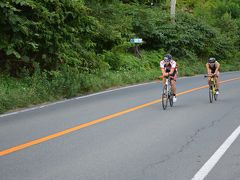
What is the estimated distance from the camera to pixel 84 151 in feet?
28.0

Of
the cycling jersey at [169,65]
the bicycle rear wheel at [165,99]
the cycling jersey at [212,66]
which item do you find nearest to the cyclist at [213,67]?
the cycling jersey at [212,66]

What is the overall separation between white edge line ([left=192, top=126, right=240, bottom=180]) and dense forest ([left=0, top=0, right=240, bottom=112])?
6.65m

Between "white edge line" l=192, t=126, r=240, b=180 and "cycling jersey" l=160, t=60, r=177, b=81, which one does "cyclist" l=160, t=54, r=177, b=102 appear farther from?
"white edge line" l=192, t=126, r=240, b=180

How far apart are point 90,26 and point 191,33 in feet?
65.0

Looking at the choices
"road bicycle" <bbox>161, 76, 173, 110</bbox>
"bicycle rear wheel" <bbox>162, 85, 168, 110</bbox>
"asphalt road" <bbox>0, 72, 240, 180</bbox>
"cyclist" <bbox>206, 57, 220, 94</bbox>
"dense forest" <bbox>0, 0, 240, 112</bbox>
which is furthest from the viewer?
"cyclist" <bbox>206, 57, 220, 94</bbox>

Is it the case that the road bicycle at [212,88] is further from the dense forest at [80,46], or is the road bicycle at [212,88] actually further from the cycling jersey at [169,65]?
the dense forest at [80,46]

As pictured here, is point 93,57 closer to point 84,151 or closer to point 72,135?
point 72,135

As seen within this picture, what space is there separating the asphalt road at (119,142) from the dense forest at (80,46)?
2.17m

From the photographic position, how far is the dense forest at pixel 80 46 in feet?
53.4

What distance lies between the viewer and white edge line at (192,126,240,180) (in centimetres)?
699

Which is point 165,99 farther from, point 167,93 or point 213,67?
point 213,67

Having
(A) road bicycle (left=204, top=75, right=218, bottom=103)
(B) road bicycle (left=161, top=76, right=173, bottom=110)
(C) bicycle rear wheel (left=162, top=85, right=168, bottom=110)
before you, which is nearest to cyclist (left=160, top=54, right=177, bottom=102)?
(B) road bicycle (left=161, top=76, right=173, bottom=110)

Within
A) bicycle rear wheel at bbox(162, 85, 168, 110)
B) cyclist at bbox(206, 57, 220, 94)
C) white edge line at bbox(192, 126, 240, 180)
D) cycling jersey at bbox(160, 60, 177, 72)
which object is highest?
cycling jersey at bbox(160, 60, 177, 72)

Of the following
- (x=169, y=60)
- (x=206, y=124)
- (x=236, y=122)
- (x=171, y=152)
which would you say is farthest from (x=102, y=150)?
(x=169, y=60)
